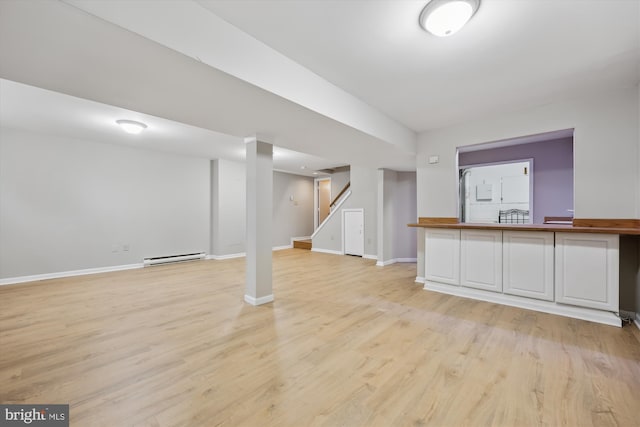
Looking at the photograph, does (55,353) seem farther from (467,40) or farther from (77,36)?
Result: (467,40)

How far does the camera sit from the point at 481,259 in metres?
3.58

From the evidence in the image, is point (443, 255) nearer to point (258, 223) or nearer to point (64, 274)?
point (258, 223)

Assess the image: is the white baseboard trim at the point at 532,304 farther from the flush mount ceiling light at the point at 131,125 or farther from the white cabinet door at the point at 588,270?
the flush mount ceiling light at the point at 131,125

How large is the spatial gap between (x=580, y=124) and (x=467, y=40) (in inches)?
88.8

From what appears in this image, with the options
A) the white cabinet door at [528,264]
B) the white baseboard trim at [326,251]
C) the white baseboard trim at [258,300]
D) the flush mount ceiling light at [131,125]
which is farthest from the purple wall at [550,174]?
the flush mount ceiling light at [131,125]

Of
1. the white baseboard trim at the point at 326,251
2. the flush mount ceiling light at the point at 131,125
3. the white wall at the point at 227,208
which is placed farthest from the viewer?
the white baseboard trim at the point at 326,251

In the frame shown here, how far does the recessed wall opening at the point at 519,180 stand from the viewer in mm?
4926

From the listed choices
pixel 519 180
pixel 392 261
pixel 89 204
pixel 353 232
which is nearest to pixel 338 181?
pixel 353 232

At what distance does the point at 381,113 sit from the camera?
11.9 ft

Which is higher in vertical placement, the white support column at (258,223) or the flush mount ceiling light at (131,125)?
the flush mount ceiling light at (131,125)

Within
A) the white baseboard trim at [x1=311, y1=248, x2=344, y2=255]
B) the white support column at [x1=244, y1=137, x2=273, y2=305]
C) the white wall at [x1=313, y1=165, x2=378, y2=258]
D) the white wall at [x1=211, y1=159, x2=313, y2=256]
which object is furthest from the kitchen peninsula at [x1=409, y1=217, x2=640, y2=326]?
the white wall at [x1=211, y1=159, x2=313, y2=256]

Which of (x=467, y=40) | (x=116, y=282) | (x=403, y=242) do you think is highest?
(x=467, y=40)

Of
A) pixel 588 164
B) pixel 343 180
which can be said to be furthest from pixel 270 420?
pixel 343 180

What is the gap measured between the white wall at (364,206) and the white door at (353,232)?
151 millimetres
